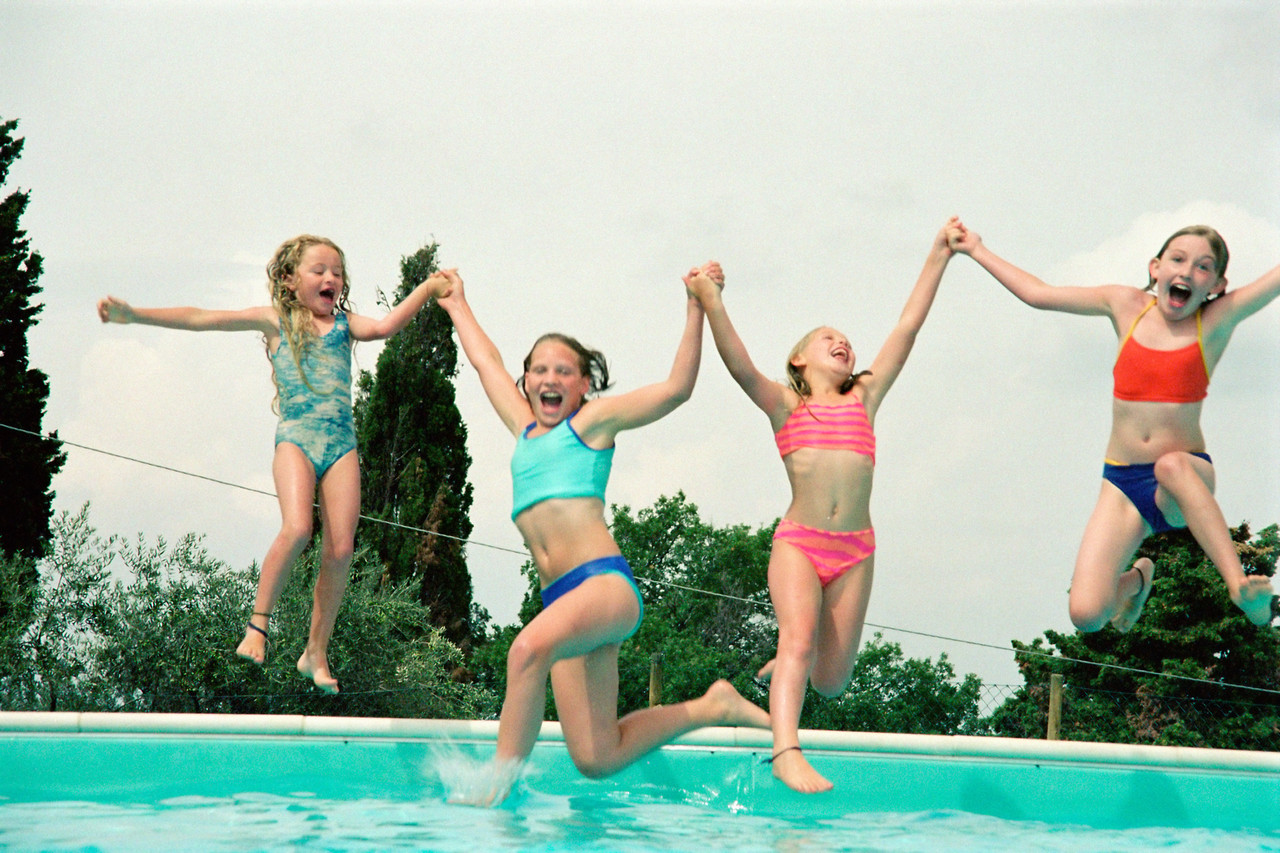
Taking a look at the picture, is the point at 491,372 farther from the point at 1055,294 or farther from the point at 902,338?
the point at 1055,294

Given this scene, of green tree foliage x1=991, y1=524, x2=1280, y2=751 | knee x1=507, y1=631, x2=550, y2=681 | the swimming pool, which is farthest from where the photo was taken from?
green tree foliage x1=991, y1=524, x2=1280, y2=751

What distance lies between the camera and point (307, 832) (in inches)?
191

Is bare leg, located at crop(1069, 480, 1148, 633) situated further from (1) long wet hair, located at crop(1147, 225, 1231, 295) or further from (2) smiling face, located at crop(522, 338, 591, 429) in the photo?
(2) smiling face, located at crop(522, 338, 591, 429)

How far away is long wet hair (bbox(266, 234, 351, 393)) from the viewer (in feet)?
21.1

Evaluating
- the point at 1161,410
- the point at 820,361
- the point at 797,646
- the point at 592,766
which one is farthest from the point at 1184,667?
the point at 592,766

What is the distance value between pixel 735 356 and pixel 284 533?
96.0 inches

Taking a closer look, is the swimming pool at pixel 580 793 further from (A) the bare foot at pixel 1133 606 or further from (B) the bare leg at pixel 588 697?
(A) the bare foot at pixel 1133 606

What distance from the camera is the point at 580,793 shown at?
6.64 m

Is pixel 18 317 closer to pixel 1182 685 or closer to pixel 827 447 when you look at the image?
pixel 827 447

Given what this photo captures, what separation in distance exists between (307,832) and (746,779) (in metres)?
3.09

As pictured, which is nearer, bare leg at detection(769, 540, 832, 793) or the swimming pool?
the swimming pool

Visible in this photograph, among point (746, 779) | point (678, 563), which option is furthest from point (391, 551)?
point (746, 779)

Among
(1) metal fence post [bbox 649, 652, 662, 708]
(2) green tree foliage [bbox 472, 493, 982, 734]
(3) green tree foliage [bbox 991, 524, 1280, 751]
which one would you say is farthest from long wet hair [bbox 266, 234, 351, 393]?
(3) green tree foliage [bbox 991, 524, 1280, 751]

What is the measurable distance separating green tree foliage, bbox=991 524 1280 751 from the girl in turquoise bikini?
10.8m
